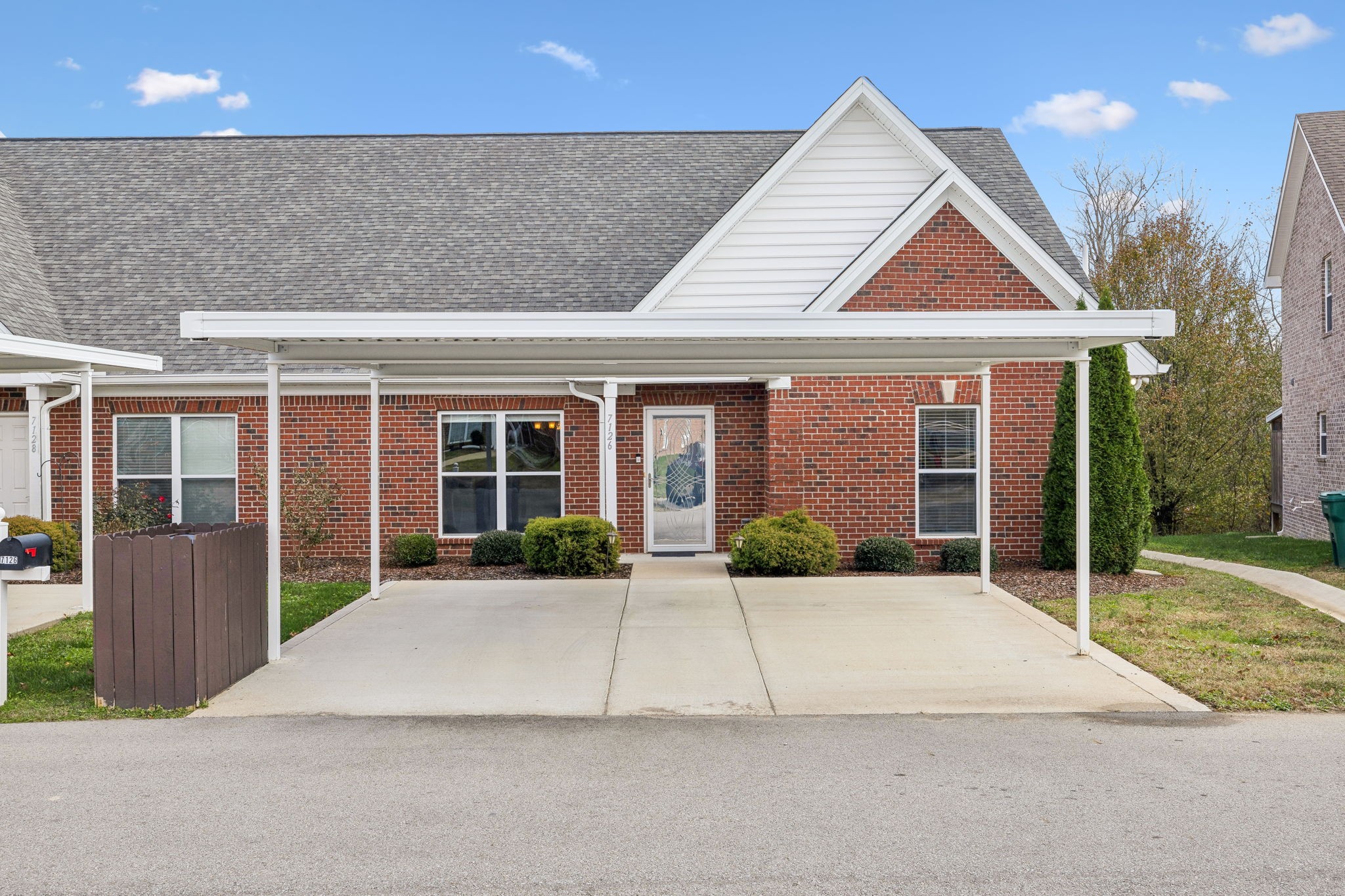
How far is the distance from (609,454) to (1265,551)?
11553mm

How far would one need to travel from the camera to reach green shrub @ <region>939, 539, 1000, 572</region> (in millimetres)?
13648

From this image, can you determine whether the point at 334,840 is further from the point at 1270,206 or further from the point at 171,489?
the point at 1270,206

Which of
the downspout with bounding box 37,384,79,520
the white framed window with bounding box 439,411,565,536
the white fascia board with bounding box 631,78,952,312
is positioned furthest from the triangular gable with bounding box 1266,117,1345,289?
the downspout with bounding box 37,384,79,520

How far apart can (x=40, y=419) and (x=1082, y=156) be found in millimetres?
29071

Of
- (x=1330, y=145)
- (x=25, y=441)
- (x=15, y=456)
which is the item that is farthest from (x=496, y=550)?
(x=1330, y=145)

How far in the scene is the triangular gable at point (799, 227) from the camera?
50.0 ft

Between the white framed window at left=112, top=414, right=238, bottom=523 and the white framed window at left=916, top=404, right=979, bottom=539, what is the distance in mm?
10014

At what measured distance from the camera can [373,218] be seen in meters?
17.8

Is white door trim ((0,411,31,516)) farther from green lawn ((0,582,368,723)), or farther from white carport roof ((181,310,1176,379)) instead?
white carport roof ((181,310,1176,379))

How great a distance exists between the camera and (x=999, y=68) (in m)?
23.7

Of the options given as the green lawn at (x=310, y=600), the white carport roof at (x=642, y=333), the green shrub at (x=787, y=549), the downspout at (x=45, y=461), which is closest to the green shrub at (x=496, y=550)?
the green lawn at (x=310, y=600)

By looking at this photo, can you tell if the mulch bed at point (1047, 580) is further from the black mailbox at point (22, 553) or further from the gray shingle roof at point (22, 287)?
the gray shingle roof at point (22, 287)

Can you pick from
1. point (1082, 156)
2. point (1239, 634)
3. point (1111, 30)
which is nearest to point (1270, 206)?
point (1082, 156)

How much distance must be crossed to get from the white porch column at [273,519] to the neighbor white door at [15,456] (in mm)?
8868
